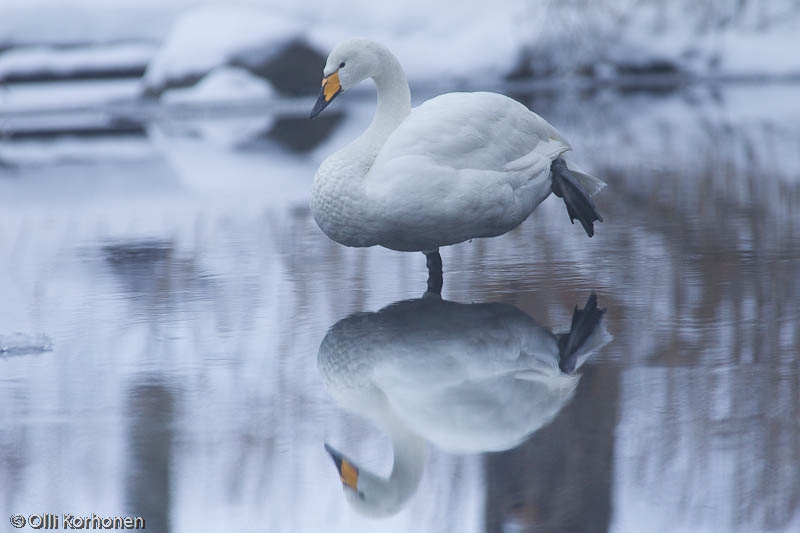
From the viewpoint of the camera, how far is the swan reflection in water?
2.76 m

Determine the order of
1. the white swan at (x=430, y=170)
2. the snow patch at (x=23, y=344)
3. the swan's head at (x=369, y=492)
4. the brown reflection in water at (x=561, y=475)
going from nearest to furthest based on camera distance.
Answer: the brown reflection in water at (x=561, y=475) < the swan's head at (x=369, y=492) < the snow patch at (x=23, y=344) < the white swan at (x=430, y=170)

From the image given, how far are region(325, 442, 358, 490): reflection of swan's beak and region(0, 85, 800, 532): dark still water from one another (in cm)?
2

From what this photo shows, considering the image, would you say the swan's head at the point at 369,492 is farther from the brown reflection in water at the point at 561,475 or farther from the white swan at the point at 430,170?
the white swan at the point at 430,170

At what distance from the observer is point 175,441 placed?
2.94 metres

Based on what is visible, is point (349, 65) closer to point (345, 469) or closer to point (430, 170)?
point (430, 170)

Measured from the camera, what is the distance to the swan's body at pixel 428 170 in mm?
4078

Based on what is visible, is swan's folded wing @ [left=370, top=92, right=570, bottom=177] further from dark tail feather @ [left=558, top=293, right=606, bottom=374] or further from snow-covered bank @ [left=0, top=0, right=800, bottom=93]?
snow-covered bank @ [left=0, top=0, right=800, bottom=93]

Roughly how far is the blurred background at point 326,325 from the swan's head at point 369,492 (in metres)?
0.03

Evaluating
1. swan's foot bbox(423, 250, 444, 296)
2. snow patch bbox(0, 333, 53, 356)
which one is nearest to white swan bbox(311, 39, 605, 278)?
swan's foot bbox(423, 250, 444, 296)

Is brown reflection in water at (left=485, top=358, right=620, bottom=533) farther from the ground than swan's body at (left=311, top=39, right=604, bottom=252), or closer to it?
closer to it

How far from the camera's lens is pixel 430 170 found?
4055 millimetres

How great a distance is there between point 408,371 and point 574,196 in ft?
4.84

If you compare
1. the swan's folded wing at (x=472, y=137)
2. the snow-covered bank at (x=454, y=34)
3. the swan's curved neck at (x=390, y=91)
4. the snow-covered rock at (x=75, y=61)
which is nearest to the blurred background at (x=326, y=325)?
the swan's folded wing at (x=472, y=137)

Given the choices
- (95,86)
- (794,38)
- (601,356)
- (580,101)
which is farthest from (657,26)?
(601,356)
